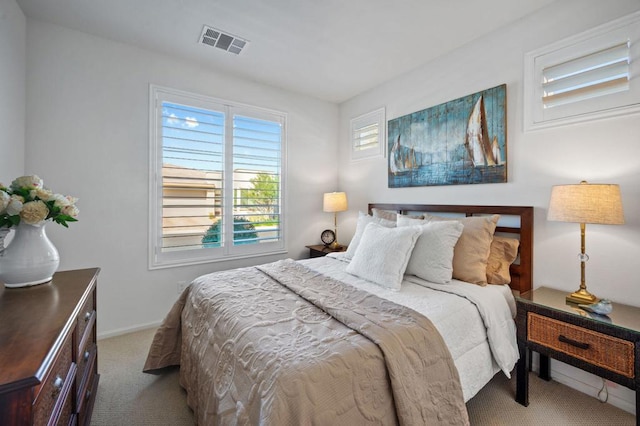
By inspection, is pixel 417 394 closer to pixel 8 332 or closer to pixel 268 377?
pixel 268 377

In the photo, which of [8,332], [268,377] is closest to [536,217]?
[268,377]

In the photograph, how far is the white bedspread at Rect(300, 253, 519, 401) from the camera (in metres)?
1.53

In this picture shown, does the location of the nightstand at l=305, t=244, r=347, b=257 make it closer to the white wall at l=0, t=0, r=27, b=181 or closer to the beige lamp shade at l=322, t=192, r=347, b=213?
the beige lamp shade at l=322, t=192, r=347, b=213

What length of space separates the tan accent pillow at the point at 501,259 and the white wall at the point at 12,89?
3463 millimetres

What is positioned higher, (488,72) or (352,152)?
(488,72)

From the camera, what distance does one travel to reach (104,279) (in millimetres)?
2609

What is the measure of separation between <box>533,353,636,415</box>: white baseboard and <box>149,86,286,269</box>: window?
2.83m

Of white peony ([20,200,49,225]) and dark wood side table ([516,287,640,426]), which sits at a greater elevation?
white peony ([20,200,49,225])

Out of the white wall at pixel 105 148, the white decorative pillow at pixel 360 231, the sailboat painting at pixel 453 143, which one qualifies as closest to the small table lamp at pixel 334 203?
the sailboat painting at pixel 453 143

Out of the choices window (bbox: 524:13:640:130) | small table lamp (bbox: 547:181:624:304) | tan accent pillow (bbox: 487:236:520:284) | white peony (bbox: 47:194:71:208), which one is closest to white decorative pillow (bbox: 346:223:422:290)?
tan accent pillow (bbox: 487:236:520:284)

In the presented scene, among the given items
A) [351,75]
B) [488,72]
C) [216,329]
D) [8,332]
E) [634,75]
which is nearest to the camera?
[8,332]

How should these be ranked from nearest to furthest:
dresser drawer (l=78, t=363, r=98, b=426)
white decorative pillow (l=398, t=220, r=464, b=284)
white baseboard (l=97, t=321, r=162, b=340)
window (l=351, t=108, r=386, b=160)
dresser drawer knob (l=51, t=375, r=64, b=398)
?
dresser drawer knob (l=51, t=375, r=64, b=398) < dresser drawer (l=78, t=363, r=98, b=426) < white decorative pillow (l=398, t=220, r=464, b=284) < white baseboard (l=97, t=321, r=162, b=340) < window (l=351, t=108, r=386, b=160)

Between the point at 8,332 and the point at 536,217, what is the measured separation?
9.72 ft

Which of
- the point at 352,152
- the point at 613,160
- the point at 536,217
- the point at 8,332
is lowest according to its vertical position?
the point at 8,332
